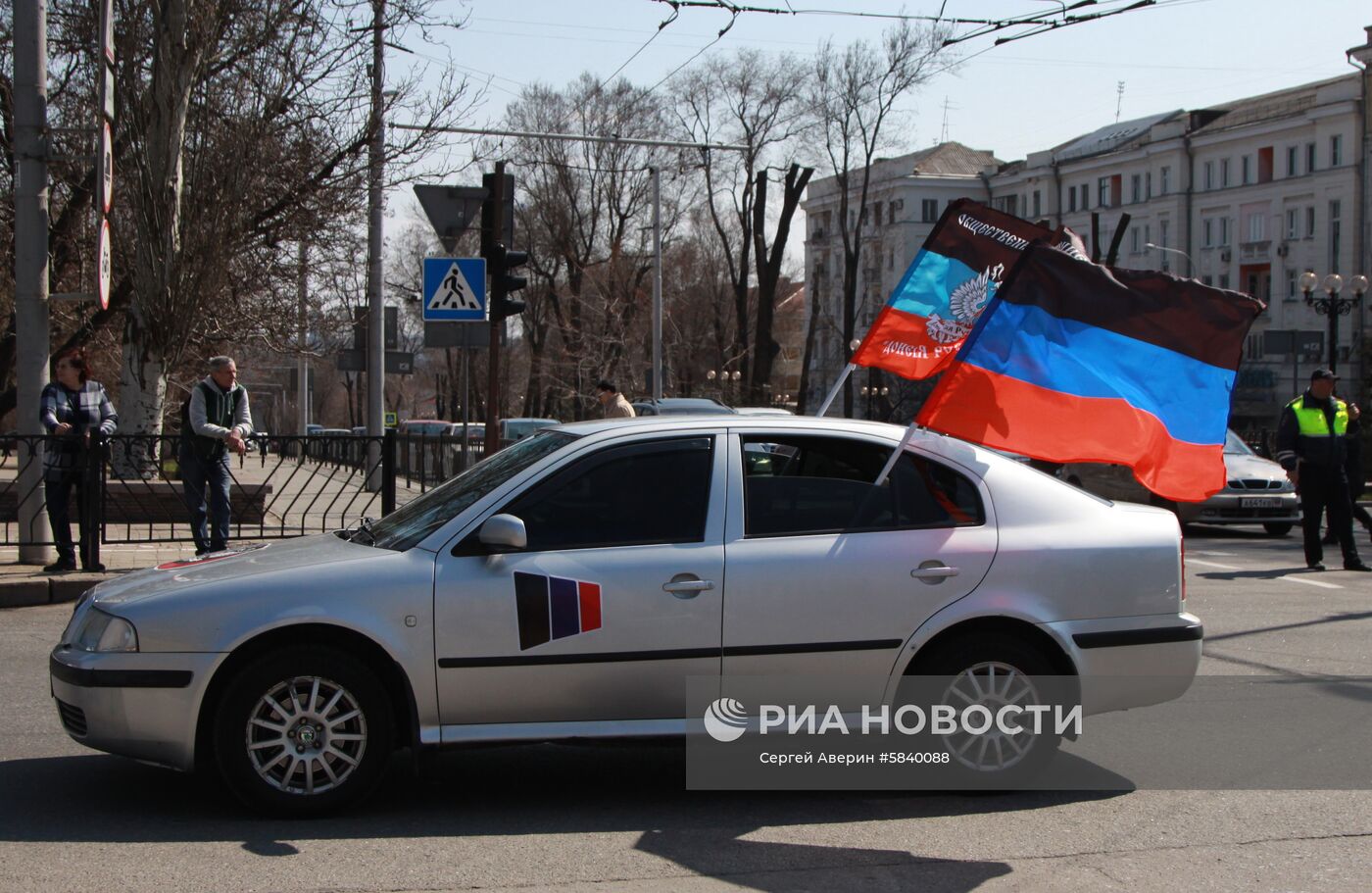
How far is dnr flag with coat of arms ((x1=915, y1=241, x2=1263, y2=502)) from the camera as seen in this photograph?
19.9ft

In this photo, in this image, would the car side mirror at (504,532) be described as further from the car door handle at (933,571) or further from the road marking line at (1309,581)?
the road marking line at (1309,581)

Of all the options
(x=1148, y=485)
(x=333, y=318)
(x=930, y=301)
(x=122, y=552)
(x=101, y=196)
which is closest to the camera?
(x=1148, y=485)

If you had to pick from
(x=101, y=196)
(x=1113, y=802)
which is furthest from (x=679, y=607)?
(x=101, y=196)

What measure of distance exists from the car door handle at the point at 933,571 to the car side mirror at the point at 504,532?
1560mm

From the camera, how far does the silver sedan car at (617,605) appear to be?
209 inches

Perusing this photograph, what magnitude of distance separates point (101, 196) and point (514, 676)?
7418 mm

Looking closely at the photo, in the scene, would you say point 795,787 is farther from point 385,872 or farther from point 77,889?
point 77,889

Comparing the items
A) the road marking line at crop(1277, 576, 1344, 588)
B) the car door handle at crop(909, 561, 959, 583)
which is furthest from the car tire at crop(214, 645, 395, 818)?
the road marking line at crop(1277, 576, 1344, 588)

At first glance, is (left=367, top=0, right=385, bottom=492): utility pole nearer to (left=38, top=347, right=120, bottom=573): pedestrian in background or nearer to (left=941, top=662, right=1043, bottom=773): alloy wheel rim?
(left=38, top=347, right=120, bottom=573): pedestrian in background

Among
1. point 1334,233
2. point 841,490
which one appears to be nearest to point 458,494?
point 841,490

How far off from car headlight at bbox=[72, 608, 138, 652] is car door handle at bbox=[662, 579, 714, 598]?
1962mm

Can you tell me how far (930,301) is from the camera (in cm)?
716

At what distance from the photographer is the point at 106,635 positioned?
5.32m

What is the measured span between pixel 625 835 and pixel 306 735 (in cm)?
123
